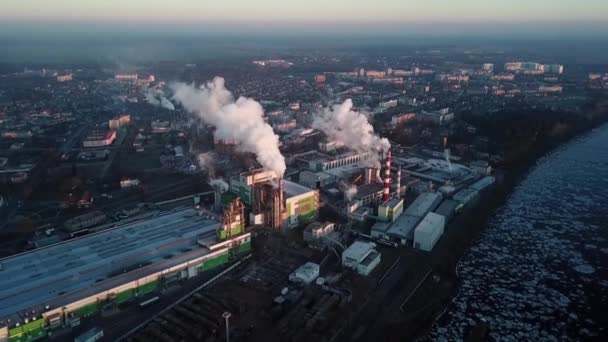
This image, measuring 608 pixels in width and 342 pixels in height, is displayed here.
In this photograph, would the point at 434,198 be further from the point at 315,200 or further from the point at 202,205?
the point at 202,205

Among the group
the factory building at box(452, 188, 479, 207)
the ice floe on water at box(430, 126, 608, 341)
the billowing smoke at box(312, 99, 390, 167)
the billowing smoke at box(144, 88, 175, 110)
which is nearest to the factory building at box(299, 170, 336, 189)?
the billowing smoke at box(312, 99, 390, 167)

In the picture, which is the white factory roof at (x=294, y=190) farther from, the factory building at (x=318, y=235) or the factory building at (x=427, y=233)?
the factory building at (x=427, y=233)

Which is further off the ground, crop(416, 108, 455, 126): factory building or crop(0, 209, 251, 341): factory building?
crop(416, 108, 455, 126): factory building

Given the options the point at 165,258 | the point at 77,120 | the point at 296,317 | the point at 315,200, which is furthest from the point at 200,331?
the point at 77,120

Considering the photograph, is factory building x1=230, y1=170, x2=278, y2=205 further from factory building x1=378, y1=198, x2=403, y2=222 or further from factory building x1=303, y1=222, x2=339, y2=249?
factory building x1=378, y1=198, x2=403, y2=222

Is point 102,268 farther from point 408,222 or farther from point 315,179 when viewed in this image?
point 315,179

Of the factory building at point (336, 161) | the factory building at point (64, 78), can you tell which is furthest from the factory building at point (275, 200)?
the factory building at point (64, 78)

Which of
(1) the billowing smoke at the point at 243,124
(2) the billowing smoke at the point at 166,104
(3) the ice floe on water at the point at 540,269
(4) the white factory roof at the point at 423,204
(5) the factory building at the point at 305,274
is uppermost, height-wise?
(1) the billowing smoke at the point at 243,124
